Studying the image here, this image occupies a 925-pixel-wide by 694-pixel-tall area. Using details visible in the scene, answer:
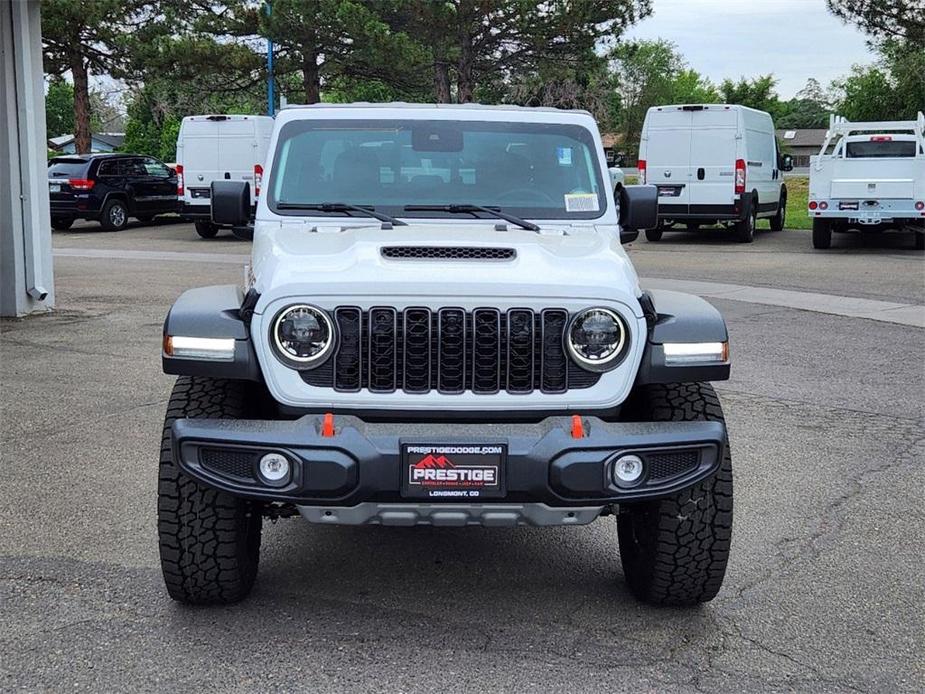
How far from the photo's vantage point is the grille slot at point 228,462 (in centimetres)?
378

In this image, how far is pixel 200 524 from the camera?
161 inches

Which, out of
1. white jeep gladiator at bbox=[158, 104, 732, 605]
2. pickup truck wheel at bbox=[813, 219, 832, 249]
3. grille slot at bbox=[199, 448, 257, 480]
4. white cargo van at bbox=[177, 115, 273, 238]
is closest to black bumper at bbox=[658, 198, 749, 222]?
pickup truck wheel at bbox=[813, 219, 832, 249]

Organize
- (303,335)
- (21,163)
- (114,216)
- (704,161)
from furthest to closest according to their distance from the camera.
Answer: (114,216), (704,161), (21,163), (303,335)

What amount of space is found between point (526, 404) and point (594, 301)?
424mm

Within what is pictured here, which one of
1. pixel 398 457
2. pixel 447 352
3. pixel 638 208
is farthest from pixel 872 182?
pixel 398 457

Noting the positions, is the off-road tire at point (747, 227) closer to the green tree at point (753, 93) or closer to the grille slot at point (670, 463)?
the grille slot at point (670, 463)

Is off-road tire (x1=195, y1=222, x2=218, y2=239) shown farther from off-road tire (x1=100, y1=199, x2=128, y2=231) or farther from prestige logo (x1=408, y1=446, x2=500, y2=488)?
Answer: prestige logo (x1=408, y1=446, x2=500, y2=488)

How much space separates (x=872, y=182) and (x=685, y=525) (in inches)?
655

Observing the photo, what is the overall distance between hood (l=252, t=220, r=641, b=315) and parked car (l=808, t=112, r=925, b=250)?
1590 centimetres

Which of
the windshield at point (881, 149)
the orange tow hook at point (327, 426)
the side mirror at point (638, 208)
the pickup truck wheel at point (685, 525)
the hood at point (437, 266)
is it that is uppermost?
the windshield at point (881, 149)

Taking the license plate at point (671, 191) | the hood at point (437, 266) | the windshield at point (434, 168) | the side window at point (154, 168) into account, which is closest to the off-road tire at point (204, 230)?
the side window at point (154, 168)

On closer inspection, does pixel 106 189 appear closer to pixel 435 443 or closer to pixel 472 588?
pixel 472 588

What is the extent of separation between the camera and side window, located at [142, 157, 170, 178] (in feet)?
89.3

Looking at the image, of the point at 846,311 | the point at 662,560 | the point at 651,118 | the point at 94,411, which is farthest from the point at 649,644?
the point at 651,118
